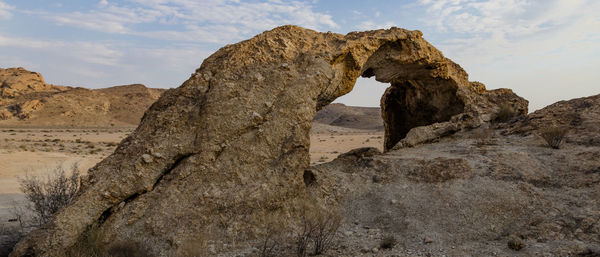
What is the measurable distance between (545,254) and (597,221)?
117 centimetres

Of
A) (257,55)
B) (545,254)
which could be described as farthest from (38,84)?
(545,254)

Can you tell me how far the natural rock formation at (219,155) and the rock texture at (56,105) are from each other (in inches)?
2069

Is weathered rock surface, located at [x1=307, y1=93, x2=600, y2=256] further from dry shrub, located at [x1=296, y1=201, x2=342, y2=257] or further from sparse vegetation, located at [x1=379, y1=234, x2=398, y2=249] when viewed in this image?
dry shrub, located at [x1=296, y1=201, x2=342, y2=257]

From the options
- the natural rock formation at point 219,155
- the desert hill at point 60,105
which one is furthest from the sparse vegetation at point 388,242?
the desert hill at point 60,105

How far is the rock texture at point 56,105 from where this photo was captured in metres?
52.1

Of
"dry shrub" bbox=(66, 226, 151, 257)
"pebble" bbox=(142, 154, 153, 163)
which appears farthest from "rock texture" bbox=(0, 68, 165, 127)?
"dry shrub" bbox=(66, 226, 151, 257)

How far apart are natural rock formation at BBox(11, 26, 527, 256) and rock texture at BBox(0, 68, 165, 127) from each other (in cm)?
5255

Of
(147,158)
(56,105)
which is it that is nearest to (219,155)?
(147,158)

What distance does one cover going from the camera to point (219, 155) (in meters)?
5.96

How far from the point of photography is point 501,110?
9.78m

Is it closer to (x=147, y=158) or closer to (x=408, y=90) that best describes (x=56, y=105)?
(x=408, y=90)

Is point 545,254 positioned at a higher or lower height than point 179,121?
lower

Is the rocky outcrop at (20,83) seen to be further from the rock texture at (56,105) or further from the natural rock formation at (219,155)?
the natural rock formation at (219,155)

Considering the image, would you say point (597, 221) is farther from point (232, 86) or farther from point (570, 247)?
point (232, 86)
